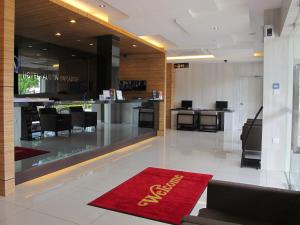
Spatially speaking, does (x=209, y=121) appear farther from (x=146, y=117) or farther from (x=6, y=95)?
(x=6, y=95)

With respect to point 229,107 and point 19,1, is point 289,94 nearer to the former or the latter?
point 19,1

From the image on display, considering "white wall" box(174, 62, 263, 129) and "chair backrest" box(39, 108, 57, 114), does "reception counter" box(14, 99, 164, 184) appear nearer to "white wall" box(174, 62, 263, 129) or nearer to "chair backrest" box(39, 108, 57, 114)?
"chair backrest" box(39, 108, 57, 114)

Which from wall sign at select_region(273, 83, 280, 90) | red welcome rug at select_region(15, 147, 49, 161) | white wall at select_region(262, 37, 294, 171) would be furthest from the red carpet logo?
red welcome rug at select_region(15, 147, 49, 161)

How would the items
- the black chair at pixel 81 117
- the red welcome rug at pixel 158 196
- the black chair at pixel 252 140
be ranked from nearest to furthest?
the red welcome rug at pixel 158 196 < the black chair at pixel 252 140 < the black chair at pixel 81 117

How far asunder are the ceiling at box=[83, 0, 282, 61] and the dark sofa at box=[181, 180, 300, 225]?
357cm

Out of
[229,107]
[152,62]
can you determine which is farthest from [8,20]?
[229,107]

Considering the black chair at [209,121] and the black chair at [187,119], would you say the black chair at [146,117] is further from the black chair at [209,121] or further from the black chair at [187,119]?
the black chair at [209,121]

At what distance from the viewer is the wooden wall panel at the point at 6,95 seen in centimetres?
355

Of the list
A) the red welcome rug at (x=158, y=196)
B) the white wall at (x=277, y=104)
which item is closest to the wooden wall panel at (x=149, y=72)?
the white wall at (x=277, y=104)

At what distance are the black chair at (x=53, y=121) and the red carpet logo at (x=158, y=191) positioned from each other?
15.5ft

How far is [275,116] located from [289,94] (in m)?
0.49

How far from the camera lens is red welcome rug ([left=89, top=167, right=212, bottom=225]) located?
10.3 feet

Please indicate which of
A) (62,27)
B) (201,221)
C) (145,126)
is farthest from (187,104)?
(201,221)

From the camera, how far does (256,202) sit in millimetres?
2248
